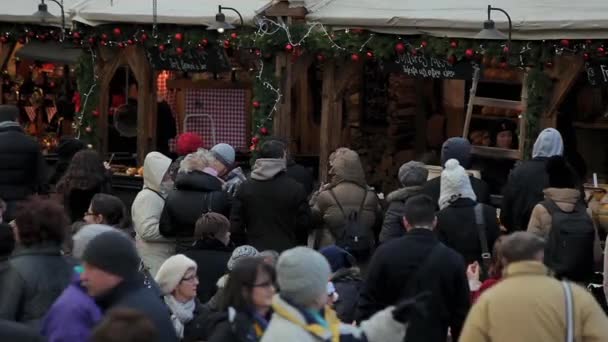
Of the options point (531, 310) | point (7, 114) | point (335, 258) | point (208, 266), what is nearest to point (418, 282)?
point (335, 258)

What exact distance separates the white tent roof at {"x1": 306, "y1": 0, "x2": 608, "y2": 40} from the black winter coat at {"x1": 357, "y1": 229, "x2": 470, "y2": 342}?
5720 millimetres

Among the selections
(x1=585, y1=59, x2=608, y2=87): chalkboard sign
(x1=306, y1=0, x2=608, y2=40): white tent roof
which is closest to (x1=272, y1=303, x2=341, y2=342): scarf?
(x1=306, y1=0, x2=608, y2=40): white tent roof

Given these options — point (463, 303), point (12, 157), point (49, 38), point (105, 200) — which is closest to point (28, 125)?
point (49, 38)

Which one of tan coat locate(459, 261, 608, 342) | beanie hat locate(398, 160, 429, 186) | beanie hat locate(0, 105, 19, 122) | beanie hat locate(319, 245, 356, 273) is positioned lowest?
beanie hat locate(319, 245, 356, 273)

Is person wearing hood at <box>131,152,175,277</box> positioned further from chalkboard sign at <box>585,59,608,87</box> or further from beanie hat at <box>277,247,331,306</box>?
beanie hat at <box>277,247,331,306</box>

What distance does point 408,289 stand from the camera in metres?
8.15

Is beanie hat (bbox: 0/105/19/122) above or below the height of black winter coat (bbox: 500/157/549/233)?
above

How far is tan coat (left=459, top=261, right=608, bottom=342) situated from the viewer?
666 centimetres

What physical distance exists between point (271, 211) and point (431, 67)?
13.7ft

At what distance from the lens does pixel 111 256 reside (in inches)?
246

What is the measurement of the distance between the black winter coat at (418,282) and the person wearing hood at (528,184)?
3.42 meters

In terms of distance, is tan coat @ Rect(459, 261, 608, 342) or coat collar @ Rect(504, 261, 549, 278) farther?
coat collar @ Rect(504, 261, 549, 278)

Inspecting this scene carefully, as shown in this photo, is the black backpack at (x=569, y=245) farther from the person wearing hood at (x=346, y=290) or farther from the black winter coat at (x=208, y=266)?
the black winter coat at (x=208, y=266)

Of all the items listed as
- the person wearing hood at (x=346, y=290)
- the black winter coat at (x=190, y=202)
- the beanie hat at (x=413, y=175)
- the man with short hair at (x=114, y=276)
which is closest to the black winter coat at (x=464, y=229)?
the beanie hat at (x=413, y=175)
